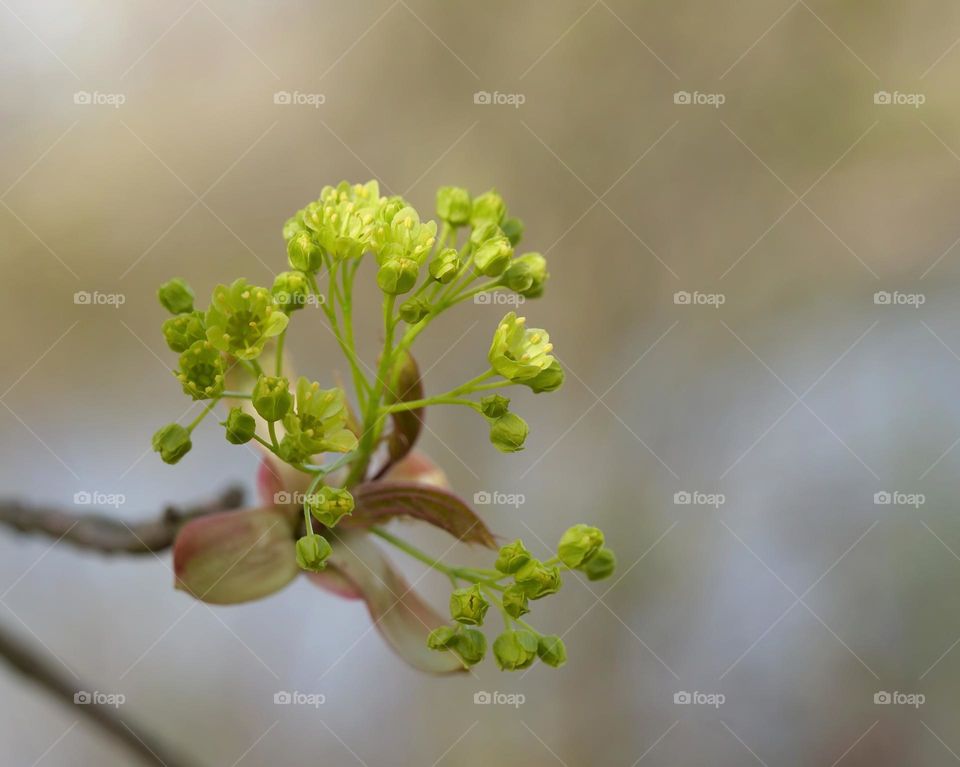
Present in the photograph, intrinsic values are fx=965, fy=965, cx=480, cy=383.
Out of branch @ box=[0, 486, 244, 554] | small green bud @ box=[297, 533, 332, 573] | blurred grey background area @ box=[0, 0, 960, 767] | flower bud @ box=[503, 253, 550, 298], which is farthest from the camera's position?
blurred grey background area @ box=[0, 0, 960, 767]

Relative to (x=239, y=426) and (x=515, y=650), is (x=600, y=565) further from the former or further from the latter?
(x=239, y=426)

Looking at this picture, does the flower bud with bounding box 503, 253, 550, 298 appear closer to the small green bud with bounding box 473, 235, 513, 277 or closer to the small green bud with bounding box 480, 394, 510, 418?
the small green bud with bounding box 473, 235, 513, 277

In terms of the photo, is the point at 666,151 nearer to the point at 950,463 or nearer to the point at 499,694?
the point at 950,463

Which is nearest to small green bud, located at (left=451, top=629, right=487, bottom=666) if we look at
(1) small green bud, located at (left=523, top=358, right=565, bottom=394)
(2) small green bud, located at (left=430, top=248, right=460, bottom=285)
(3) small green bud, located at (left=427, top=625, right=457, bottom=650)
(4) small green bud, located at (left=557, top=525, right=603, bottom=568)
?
(3) small green bud, located at (left=427, top=625, right=457, bottom=650)

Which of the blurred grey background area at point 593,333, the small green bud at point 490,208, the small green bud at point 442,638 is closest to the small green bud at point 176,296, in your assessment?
the small green bud at point 490,208

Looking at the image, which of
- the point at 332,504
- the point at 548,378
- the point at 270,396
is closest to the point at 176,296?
the point at 270,396

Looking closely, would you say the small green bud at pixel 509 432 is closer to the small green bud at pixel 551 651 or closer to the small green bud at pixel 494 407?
the small green bud at pixel 494 407
